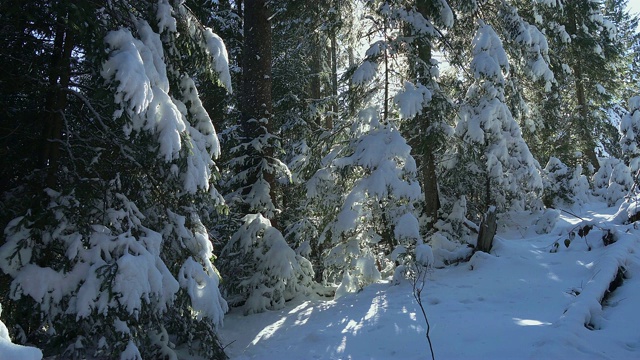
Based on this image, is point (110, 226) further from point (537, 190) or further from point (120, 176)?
point (537, 190)

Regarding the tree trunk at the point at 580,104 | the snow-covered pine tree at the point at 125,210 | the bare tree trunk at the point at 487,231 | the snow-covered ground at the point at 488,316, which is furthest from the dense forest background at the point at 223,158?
the tree trunk at the point at 580,104

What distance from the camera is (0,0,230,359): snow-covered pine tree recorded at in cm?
375

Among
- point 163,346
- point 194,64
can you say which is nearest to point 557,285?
point 163,346

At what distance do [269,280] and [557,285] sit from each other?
14.2 feet

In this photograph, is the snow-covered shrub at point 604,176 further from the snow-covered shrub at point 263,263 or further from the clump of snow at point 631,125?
the snow-covered shrub at point 263,263

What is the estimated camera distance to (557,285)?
605 cm

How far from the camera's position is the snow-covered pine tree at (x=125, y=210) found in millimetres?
3750

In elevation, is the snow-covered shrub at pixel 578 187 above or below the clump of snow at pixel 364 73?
below

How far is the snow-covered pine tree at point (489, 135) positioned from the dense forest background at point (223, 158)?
0.04 metres

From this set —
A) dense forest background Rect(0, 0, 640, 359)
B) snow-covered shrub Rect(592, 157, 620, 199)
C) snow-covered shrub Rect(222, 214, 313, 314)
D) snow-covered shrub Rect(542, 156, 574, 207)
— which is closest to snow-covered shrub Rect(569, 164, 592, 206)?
snow-covered shrub Rect(542, 156, 574, 207)

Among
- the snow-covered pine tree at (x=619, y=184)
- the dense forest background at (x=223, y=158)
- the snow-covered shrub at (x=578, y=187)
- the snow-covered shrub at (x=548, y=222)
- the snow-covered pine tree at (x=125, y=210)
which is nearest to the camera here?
the snow-covered pine tree at (x=125, y=210)

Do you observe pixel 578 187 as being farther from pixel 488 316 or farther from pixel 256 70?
pixel 256 70

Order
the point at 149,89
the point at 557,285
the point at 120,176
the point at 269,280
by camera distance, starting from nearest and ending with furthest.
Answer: the point at 149,89 → the point at 120,176 → the point at 557,285 → the point at 269,280

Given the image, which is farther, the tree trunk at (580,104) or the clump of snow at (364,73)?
the tree trunk at (580,104)
